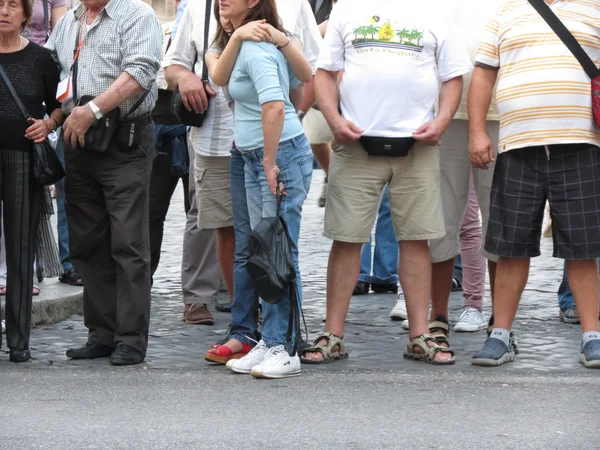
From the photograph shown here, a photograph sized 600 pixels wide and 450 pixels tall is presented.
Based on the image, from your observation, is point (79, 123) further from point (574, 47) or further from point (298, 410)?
point (574, 47)

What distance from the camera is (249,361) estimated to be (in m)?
6.04

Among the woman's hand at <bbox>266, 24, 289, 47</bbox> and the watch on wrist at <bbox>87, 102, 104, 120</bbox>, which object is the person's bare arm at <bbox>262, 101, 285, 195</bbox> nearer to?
the woman's hand at <bbox>266, 24, 289, 47</bbox>

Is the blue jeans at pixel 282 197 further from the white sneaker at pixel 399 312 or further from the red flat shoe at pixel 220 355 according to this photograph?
the white sneaker at pixel 399 312

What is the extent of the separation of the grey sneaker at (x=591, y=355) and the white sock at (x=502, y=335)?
351 millimetres

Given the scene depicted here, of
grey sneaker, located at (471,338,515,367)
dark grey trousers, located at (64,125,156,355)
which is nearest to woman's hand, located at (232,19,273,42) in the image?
dark grey trousers, located at (64,125,156,355)

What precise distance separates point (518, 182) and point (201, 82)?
180 centimetres

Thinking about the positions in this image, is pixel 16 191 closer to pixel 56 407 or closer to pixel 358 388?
pixel 56 407

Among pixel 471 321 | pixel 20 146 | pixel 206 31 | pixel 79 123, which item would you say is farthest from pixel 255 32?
pixel 471 321

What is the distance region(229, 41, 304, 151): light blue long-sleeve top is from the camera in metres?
5.85

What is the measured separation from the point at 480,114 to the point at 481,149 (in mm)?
175

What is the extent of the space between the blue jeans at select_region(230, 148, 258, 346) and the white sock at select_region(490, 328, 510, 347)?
1.13 m

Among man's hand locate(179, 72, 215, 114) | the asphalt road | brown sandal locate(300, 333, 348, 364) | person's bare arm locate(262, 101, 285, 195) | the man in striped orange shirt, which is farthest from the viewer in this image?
man's hand locate(179, 72, 215, 114)

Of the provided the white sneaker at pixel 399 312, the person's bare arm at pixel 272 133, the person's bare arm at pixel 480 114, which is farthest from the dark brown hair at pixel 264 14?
the white sneaker at pixel 399 312

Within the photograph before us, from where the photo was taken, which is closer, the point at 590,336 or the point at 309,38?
the point at 590,336
